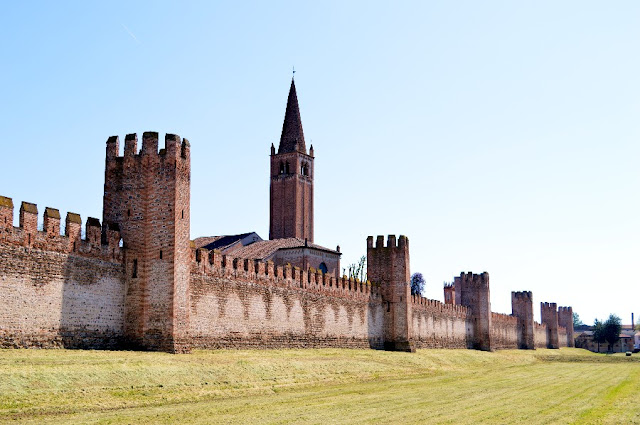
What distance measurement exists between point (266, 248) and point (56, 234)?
45101 millimetres

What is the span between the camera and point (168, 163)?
2722 cm

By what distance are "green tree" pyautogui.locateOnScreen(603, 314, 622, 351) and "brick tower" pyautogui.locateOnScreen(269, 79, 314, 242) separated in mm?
54402

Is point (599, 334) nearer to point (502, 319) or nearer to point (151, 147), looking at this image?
point (502, 319)

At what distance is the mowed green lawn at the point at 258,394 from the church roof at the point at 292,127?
2428 inches

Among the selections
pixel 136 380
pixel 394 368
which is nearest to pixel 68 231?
pixel 136 380

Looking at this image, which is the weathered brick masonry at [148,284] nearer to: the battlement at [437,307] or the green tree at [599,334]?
the battlement at [437,307]

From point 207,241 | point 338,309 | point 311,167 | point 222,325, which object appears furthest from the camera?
point 311,167

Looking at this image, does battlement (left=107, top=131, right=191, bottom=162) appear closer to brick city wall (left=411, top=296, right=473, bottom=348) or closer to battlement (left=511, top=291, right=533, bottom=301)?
brick city wall (left=411, top=296, right=473, bottom=348)

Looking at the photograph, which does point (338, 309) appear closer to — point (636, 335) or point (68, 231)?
point (68, 231)

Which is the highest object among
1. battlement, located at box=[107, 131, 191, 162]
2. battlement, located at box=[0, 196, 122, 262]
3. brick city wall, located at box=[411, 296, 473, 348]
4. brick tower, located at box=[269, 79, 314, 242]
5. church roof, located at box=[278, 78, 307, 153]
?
church roof, located at box=[278, 78, 307, 153]

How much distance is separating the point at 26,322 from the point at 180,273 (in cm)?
601

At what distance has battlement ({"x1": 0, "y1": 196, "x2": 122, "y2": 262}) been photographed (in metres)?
22.2

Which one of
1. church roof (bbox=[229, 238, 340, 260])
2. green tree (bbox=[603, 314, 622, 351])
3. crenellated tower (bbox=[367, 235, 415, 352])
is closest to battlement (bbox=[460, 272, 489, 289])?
church roof (bbox=[229, 238, 340, 260])

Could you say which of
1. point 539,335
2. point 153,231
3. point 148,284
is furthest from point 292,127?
point 148,284
